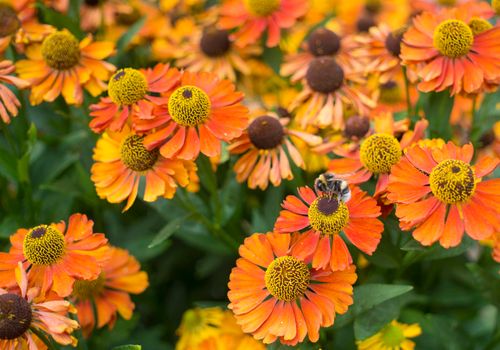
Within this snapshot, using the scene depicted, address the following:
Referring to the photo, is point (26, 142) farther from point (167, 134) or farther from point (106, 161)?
point (167, 134)

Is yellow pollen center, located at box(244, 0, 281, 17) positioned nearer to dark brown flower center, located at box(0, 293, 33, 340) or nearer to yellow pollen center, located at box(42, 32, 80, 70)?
→ yellow pollen center, located at box(42, 32, 80, 70)

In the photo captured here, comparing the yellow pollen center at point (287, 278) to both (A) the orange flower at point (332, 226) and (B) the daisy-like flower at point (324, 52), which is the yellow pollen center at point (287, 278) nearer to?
(A) the orange flower at point (332, 226)

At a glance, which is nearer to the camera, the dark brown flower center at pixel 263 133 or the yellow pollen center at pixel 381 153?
the yellow pollen center at pixel 381 153

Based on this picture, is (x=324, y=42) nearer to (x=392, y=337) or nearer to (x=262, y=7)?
(x=262, y=7)

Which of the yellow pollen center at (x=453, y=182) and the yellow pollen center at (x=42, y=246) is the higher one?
the yellow pollen center at (x=453, y=182)

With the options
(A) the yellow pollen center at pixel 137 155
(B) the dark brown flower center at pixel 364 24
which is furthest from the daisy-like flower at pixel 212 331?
(B) the dark brown flower center at pixel 364 24

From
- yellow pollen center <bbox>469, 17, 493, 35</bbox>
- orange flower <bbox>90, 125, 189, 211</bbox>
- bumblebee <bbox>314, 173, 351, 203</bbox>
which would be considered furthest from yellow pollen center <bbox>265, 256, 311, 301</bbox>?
yellow pollen center <bbox>469, 17, 493, 35</bbox>

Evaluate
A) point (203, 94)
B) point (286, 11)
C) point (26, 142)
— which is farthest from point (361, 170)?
point (26, 142)
